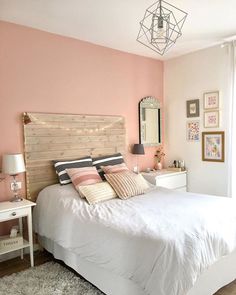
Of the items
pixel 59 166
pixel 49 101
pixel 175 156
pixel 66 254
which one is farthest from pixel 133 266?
pixel 175 156

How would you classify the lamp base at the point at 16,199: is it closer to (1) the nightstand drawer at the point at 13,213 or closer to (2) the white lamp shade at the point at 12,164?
(1) the nightstand drawer at the point at 13,213

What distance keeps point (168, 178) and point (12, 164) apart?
7.44 ft

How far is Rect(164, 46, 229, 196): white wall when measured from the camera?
12.2ft

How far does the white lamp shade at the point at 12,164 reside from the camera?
8.64 feet

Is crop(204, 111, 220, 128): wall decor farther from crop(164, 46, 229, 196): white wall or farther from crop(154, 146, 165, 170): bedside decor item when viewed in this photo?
crop(154, 146, 165, 170): bedside decor item

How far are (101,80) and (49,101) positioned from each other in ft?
2.87

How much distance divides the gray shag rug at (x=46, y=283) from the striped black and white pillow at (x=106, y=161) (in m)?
1.23

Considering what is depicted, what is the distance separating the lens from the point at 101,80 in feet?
12.1

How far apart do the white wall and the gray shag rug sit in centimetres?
241

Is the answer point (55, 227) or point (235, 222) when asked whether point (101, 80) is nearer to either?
point (55, 227)

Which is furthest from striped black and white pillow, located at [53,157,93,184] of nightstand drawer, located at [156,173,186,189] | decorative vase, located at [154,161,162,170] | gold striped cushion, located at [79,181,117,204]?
decorative vase, located at [154,161,162,170]

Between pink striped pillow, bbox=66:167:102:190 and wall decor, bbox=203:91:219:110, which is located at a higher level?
wall decor, bbox=203:91:219:110

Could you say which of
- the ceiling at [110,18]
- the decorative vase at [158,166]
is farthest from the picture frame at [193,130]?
the ceiling at [110,18]

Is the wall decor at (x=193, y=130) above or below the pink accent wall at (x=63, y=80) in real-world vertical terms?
below
